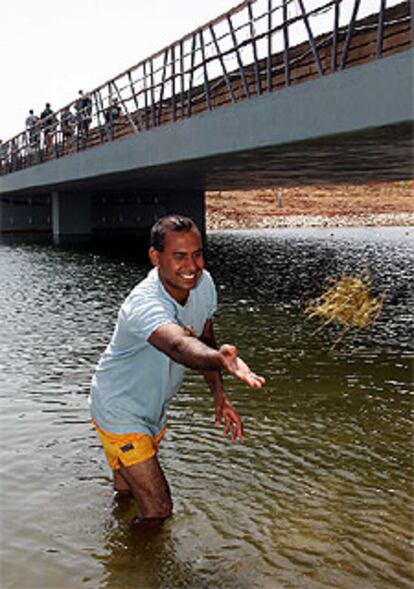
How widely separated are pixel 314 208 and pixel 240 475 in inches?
3088

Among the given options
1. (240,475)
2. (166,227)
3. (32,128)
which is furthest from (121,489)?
(32,128)

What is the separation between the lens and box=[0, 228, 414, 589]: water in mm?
4188

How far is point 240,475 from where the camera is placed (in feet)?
18.3

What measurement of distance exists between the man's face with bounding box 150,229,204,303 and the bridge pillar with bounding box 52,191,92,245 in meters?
36.0

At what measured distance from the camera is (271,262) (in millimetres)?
26438

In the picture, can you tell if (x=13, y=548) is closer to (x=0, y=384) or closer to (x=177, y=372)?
(x=177, y=372)

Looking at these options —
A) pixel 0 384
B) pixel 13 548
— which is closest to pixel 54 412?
pixel 0 384

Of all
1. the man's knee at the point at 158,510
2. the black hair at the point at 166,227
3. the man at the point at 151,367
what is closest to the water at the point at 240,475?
the man's knee at the point at 158,510

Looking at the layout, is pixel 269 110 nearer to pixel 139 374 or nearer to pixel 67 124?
pixel 139 374

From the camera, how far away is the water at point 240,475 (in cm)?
419

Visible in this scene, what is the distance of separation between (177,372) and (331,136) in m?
8.53

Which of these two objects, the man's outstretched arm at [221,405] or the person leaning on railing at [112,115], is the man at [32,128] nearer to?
the person leaning on railing at [112,115]

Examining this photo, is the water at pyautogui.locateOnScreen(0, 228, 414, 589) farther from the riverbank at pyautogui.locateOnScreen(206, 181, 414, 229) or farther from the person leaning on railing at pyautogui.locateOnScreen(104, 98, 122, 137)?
the riverbank at pyautogui.locateOnScreen(206, 181, 414, 229)

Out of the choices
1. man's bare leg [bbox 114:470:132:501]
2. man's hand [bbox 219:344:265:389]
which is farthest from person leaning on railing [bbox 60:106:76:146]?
man's hand [bbox 219:344:265:389]
